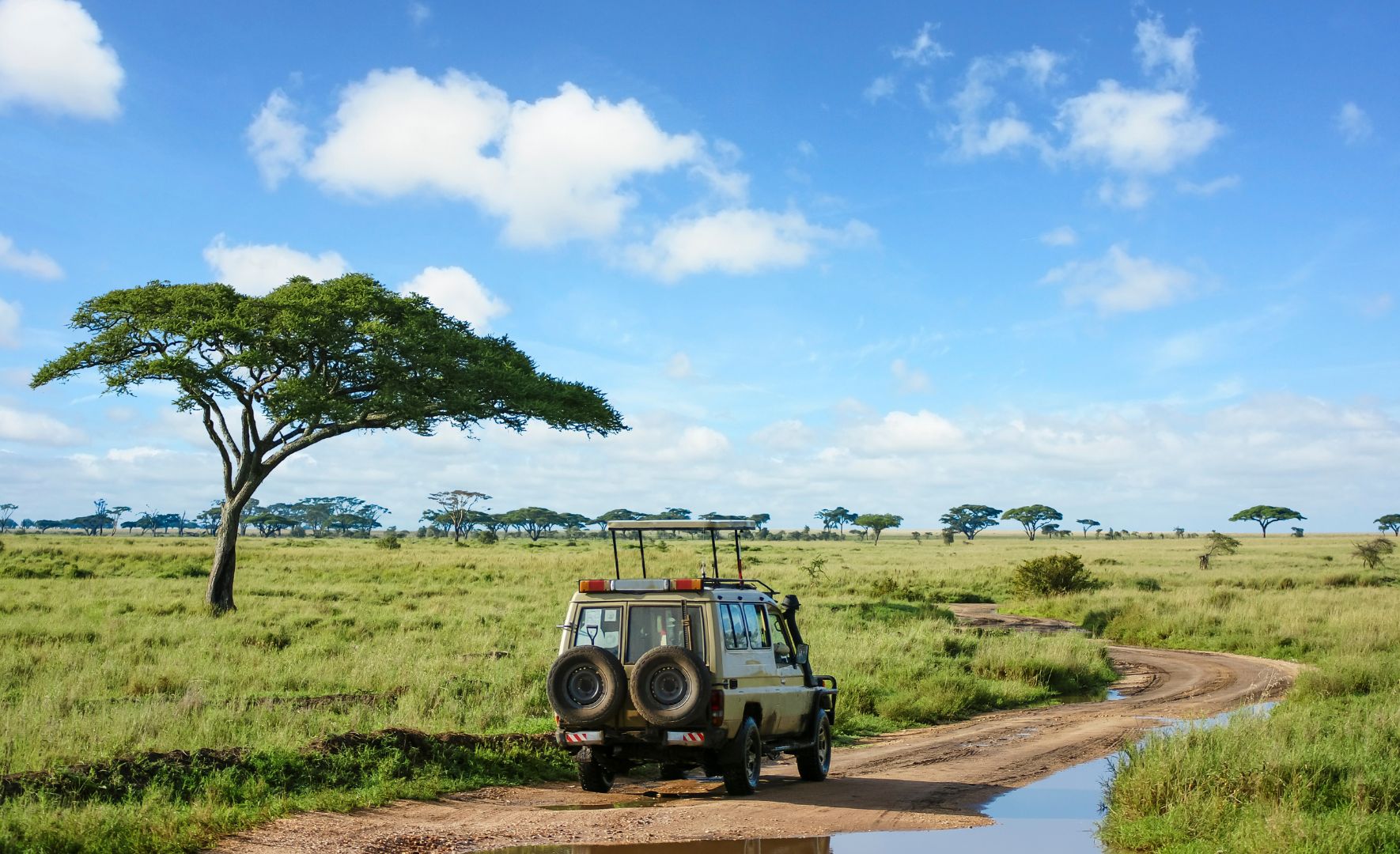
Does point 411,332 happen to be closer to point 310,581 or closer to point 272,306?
point 272,306

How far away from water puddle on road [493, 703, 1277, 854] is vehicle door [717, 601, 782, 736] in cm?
141

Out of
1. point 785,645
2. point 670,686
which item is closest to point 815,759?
point 785,645

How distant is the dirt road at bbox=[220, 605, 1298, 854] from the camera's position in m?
9.21

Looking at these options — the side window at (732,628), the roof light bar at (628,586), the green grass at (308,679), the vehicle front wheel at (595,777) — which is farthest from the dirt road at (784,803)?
the roof light bar at (628,586)

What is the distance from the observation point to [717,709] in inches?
412

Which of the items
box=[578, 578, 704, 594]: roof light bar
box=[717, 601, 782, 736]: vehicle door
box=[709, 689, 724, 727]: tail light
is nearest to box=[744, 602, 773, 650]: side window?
box=[717, 601, 782, 736]: vehicle door

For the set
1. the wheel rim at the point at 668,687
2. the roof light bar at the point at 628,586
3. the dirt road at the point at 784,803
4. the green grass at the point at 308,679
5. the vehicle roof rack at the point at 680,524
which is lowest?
the dirt road at the point at 784,803

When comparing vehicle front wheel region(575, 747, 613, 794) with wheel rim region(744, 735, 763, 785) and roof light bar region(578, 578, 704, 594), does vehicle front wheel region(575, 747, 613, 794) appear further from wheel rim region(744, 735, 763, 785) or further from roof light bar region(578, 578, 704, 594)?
Result: roof light bar region(578, 578, 704, 594)

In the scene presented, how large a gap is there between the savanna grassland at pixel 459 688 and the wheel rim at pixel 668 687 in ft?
8.95

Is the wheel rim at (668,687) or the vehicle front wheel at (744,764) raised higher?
the wheel rim at (668,687)

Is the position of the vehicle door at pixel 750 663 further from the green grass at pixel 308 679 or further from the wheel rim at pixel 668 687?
the green grass at pixel 308 679

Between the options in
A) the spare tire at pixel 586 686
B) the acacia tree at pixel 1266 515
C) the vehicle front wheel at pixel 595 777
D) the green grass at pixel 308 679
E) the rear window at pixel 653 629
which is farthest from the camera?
the acacia tree at pixel 1266 515

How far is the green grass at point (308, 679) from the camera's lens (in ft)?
33.1

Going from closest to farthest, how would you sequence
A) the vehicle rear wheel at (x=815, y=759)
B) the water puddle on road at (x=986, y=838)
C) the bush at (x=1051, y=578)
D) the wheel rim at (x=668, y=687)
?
the water puddle on road at (x=986, y=838) → the wheel rim at (x=668, y=687) → the vehicle rear wheel at (x=815, y=759) → the bush at (x=1051, y=578)
